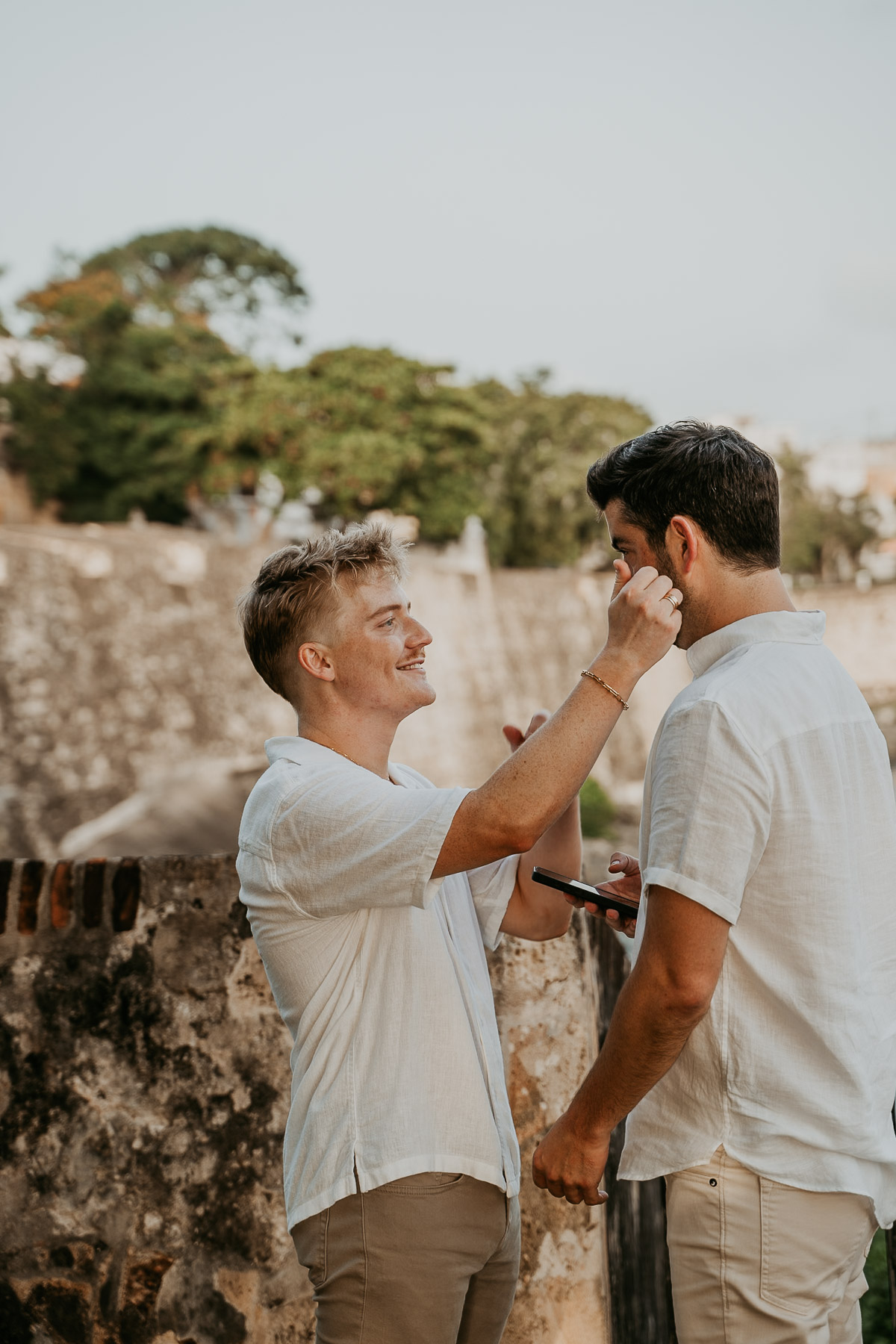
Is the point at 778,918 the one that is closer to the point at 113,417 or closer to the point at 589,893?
the point at 589,893

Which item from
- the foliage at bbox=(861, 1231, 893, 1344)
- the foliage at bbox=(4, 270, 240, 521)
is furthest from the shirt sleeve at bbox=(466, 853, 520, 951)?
the foliage at bbox=(4, 270, 240, 521)

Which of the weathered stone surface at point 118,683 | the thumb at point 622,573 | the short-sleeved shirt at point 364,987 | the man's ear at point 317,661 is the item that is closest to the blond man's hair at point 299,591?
the man's ear at point 317,661

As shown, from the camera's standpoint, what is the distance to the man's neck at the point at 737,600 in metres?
1.47

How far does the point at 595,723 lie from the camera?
1.40m

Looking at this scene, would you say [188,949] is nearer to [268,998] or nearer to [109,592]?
[268,998]

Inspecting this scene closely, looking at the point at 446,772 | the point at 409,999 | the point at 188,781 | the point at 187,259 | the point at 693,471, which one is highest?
the point at 187,259

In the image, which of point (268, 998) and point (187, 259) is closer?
point (268, 998)

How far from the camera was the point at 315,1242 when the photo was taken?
56.9 inches

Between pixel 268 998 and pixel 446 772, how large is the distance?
695 inches

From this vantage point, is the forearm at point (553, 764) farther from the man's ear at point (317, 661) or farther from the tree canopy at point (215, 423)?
the tree canopy at point (215, 423)

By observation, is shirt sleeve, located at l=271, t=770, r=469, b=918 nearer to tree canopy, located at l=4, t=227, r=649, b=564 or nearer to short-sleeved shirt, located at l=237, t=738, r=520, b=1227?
short-sleeved shirt, located at l=237, t=738, r=520, b=1227

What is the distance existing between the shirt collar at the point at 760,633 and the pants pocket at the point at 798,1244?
661 millimetres

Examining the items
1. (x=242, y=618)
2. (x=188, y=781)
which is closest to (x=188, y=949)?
(x=242, y=618)

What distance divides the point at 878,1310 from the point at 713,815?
3.20 meters
